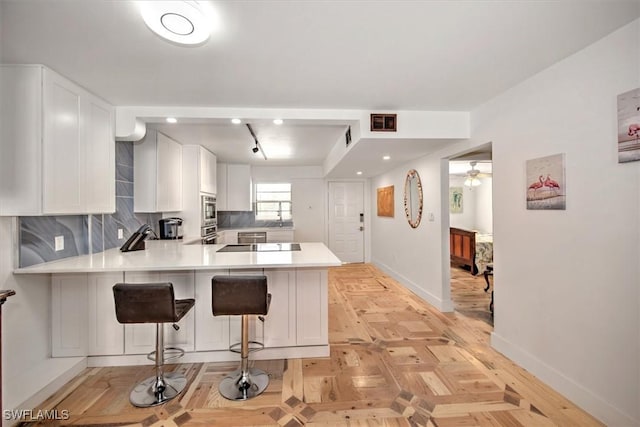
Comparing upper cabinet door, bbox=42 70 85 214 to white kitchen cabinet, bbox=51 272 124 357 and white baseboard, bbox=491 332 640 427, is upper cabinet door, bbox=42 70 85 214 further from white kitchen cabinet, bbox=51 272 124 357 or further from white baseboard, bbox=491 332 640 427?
white baseboard, bbox=491 332 640 427

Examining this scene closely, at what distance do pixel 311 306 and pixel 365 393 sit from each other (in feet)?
2.75

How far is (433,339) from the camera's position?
3.03m

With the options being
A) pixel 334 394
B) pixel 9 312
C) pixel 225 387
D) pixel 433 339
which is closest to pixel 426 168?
pixel 433 339

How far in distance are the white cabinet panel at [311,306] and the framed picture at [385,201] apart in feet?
10.9

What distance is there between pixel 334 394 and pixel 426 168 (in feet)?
10.7

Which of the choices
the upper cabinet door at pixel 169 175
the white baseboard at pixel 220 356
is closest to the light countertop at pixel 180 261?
the white baseboard at pixel 220 356

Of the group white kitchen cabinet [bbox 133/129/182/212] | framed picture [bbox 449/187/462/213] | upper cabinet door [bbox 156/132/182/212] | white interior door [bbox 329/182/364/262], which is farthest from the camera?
framed picture [bbox 449/187/462/213]

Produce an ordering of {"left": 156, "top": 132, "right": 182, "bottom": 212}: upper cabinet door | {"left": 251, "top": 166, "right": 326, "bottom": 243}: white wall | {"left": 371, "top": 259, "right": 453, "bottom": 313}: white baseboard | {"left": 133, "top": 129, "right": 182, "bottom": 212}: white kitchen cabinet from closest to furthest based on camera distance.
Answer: {"left": 133, "top": 129, "right": 182, "bottom": 212}: white kitchen cabinet
{"left": 156, "top": 132, "right": 182, "bottom": 212}: upper cabinet door
{"left": 371, "top": 259, "right": 453, "bottom": 313}: white baseboard
{"left": 251, "top": 166, "right": 326, "bottom": 243}: white wall

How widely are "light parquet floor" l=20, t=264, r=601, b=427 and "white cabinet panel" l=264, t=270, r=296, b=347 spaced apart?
212mm

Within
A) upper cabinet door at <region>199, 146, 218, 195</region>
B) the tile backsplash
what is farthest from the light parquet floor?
upper cabinet door at <region>199, 146, 218, 195</region>

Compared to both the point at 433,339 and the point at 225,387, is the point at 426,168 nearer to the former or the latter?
the point at 433,339

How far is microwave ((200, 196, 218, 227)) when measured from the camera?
15.2 ft

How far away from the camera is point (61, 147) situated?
2.23 meters

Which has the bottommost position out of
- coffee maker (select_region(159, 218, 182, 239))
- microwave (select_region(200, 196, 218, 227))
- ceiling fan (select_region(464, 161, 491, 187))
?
coffee maker (select_region(159, 218, 182, 239))
